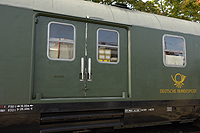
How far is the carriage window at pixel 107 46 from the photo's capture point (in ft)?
→ 14.2

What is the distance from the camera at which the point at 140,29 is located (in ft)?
15.7

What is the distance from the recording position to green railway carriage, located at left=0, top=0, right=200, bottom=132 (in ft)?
11.6

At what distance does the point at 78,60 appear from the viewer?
407 centimetres

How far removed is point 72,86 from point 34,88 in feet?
2.58

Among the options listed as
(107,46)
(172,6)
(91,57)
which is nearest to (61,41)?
(91,57)

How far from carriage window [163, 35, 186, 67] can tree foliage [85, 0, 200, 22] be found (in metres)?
4.46

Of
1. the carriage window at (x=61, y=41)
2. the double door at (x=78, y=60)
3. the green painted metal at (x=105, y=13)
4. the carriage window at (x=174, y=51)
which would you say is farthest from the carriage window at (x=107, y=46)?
the carriage window at (x=174, y=51)

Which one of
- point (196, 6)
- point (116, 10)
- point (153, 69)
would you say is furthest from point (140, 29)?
point (196, 6)

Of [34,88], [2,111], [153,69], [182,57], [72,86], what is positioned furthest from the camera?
[182,57]

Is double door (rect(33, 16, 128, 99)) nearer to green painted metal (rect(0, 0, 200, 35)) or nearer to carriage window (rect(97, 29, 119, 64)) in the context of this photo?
carriage window (rect(97, 29, 119, 64))

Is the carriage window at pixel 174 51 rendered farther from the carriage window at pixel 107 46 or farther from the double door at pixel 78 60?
the carriage window at pixel 107 46

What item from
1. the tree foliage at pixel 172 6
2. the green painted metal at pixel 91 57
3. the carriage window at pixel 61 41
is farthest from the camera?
the tree foliage at pixel 172 6

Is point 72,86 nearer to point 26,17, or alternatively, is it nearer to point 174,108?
point 26,17

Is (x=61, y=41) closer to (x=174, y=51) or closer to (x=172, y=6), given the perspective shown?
(x=174, y=51)
